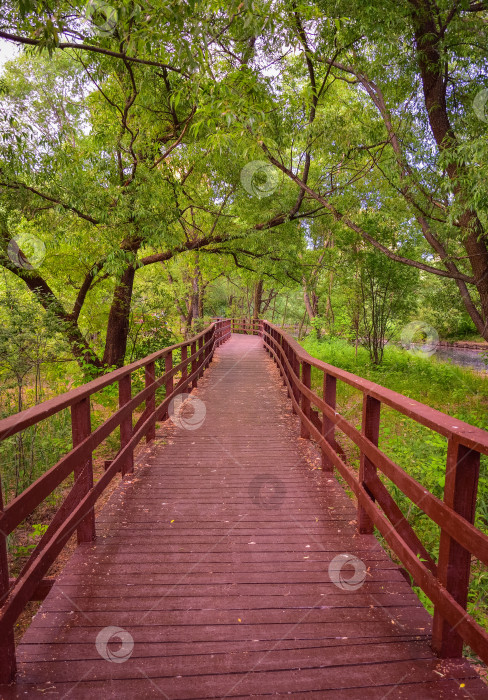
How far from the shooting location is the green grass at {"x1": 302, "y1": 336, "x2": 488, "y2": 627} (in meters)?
5.53

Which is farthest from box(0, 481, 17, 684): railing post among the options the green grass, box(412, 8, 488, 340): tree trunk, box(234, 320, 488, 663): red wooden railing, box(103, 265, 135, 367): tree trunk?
box(103, 265, 135, 367): tree trunk

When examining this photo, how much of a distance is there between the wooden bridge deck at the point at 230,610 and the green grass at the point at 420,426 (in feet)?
6.09

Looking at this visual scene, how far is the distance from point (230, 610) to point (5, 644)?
1.19 meters

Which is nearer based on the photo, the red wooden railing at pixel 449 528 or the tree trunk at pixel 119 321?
the red wooden railing at pixel 449 528

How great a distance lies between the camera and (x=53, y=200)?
8070 millimetres

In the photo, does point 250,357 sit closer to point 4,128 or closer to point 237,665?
point 4,128

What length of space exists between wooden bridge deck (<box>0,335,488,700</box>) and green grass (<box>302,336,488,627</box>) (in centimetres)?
185

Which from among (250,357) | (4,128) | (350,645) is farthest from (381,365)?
(350,645)

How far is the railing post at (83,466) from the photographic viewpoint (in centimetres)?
298

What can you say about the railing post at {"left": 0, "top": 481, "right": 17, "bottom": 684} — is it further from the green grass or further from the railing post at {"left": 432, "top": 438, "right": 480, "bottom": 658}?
the green grass

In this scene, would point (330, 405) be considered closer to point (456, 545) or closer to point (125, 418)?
point (125, 418)

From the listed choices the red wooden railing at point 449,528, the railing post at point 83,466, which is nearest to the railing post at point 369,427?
the red wooden railing at point 449,528

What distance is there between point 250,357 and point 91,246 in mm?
7989

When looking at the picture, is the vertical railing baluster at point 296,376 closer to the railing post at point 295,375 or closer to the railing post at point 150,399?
the railing post at point 295,375
